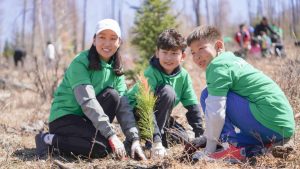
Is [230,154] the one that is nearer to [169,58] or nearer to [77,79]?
[169,58]

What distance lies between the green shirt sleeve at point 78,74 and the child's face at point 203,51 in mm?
826

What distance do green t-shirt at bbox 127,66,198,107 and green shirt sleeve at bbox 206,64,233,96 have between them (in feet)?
2.73

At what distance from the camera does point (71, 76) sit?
3.34 meters

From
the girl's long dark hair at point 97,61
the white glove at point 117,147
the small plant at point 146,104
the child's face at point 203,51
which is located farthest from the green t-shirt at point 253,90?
the girl's long dark hair at point 97,61

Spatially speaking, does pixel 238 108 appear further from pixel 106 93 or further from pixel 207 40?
pixel 106 93

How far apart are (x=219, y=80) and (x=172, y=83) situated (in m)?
0.93

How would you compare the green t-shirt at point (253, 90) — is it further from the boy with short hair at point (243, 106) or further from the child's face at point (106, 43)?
the child's face at point (106, 43)

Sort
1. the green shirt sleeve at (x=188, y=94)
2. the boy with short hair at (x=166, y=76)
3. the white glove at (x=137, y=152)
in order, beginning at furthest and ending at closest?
the green shirt sleeve at (x=188, y=94) → the boy with short hair at (x=166, y=76) → the white glove at (x=137, y=152)

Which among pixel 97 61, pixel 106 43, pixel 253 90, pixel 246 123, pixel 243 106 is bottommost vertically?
pixel 246 123

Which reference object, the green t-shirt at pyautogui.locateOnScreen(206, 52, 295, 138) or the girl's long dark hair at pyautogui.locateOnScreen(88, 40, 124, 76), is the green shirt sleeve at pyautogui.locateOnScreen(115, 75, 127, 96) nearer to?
the girl's long dark hair at pyautogui.locateOnScreen(88, 40, 124, 76)

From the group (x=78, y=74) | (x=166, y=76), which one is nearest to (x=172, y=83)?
(x=166, y=76)

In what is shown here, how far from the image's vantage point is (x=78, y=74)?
3.31 meters

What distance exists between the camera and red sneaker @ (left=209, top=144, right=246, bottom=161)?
112 inches

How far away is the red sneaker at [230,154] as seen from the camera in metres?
2.86
